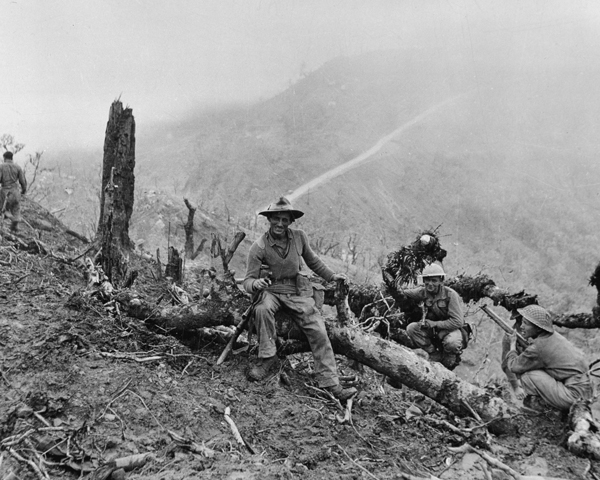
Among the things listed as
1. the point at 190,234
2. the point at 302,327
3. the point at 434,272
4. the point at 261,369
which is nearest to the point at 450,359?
the point at 434,272

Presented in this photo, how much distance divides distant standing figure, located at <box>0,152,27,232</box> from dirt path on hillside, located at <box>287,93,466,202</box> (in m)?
15.1

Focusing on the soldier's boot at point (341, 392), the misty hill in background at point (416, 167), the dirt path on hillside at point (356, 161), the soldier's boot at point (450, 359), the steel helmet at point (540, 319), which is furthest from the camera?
the dirt path on hillside at point (356, 161)

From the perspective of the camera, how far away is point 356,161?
107 feet

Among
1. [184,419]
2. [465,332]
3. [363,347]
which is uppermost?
[184,419]

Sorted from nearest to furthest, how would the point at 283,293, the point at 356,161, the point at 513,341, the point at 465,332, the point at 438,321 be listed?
1. the point at 283,293
2. the point at 513,341
3. the point at 438,321
4. the point at 465,332
5. the point at 356,161

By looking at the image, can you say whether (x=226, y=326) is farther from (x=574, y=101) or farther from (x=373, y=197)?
(x=574, y=101)

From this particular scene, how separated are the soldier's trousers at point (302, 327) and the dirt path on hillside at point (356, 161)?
1898 centimetres

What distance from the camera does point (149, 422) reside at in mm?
3383

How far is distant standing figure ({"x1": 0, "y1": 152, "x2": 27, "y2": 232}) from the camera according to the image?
8789 mm

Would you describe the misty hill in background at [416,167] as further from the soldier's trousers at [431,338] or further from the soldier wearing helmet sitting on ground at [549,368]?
the soldier wearing helmet sitting on ground at [549,368]

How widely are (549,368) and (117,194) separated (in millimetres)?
5684

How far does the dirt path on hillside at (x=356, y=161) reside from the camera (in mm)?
28203

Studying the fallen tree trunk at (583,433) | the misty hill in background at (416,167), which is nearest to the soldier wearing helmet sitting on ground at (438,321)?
the fallen tree trunk at (583,433)

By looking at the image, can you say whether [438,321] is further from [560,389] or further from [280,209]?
[280,209]
